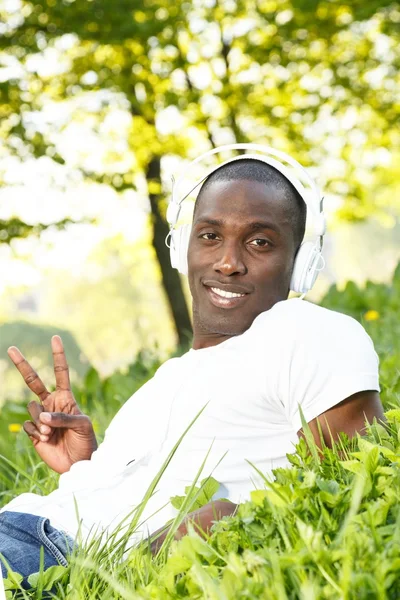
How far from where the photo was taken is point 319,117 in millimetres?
15227

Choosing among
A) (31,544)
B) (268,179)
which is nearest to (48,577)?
(31,544)

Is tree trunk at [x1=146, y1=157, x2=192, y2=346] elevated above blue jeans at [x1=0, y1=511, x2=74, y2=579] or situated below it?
below

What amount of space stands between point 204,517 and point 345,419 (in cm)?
45

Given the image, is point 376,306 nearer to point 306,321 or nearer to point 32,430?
point 32,430

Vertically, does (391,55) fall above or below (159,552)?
above

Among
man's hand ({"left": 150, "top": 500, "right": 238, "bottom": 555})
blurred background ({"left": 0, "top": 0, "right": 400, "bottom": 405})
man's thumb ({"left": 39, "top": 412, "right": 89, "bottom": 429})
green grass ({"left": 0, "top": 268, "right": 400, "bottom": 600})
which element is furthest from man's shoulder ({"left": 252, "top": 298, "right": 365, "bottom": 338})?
blurred background ({"left": 0, "top": 0, "right": 400, "bottom": 405})

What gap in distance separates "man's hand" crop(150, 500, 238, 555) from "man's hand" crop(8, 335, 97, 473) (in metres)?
0.77

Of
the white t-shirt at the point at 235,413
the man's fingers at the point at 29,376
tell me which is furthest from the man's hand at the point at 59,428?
the white t-shirt at the point at 235,413

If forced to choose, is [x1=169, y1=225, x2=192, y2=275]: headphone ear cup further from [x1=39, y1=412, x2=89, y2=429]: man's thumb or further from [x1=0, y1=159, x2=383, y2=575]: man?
[x1=39, y1=412, x2=89, y2=429]: man's thumb

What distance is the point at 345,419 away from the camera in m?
2.07

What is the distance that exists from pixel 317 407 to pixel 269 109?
43.8 ft

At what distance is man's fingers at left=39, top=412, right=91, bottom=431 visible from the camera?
2658mm

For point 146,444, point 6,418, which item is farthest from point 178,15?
point 146,444

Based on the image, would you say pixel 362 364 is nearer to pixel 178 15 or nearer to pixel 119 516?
pixel 119 516
